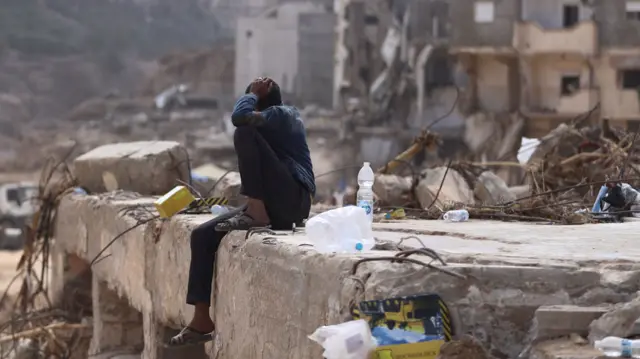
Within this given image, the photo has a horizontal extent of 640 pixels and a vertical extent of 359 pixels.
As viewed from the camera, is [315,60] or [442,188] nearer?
[442,188]

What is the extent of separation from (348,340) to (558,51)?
2374 cm

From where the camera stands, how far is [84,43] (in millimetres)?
66688

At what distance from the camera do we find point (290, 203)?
5734mm

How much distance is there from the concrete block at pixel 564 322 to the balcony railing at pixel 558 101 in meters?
23.4

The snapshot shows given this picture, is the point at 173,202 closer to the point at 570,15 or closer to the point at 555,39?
the point at 555,39

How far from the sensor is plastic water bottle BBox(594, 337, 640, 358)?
3.35 meters

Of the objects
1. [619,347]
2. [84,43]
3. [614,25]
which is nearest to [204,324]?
[619,347]

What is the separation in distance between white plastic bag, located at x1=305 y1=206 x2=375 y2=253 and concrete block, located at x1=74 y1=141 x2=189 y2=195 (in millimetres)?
5417

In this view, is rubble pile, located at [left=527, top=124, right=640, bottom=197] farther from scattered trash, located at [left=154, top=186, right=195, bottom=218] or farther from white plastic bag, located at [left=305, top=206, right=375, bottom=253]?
white plastic bag, located at [left=305, top=206, right=375, bottom=253]

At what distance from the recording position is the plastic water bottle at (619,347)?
3350 millimetres

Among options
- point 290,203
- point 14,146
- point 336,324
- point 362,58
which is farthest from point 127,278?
point 14,146

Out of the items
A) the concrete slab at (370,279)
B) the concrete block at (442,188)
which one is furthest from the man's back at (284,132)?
the concrete block at (442,188)

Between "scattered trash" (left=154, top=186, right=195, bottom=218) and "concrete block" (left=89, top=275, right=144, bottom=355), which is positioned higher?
"scattered trash" (left=154, top=186, right=195, bottom=218)

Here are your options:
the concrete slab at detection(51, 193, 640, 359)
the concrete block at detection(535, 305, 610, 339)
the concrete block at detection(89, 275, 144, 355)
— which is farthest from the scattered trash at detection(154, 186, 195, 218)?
the concrete block at detection(535, 305, 610, 339)
